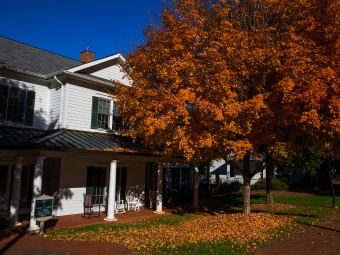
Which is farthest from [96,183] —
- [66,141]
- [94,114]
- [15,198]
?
[15,198]

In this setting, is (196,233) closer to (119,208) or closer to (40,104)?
(119,208)

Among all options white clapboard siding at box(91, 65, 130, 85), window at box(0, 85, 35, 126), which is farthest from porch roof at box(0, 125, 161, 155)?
white clapboard siding at box(91, 65, 130, 85)

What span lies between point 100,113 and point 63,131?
8.45ft

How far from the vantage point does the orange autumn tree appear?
1048cm

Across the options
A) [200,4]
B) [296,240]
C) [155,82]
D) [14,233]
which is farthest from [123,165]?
[296,240]

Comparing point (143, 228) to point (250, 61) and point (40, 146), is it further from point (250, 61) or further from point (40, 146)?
point (250, 61)

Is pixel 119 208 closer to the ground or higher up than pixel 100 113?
closer to the ground

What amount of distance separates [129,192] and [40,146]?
8060 mm

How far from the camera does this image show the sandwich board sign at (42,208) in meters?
10.7

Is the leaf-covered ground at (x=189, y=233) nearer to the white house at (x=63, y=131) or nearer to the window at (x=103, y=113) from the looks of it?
the white house at (x=63, y=131)

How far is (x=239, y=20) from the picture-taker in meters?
13.3

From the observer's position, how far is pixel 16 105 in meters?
14.6

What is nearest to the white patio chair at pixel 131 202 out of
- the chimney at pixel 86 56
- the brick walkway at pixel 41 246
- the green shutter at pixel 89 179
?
the green shutter at pixel 89 179

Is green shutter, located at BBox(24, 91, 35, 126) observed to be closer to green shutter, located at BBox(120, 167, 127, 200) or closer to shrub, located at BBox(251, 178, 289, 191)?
Answer: green shutter, located at BBox(120, 167, 127, 200)
